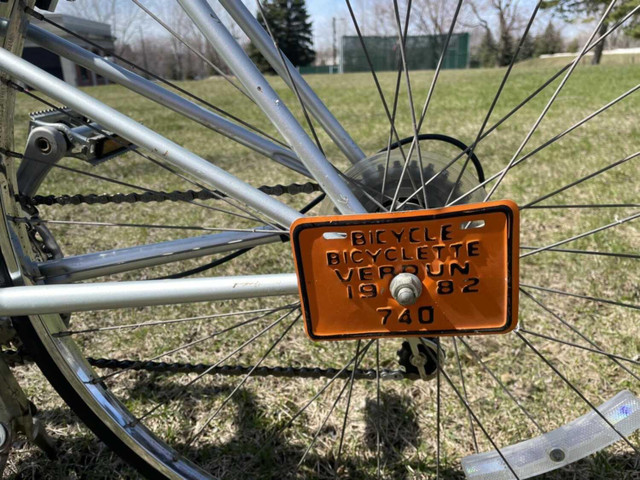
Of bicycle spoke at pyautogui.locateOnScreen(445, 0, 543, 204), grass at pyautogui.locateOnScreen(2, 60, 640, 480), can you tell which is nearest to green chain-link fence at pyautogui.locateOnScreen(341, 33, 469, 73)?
grass at pyautogui.locateOnScreen(2, 60, 640, 480)

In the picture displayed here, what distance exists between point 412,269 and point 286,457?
0.77 m

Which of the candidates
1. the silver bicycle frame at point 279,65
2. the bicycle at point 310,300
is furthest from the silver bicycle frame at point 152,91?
the silver bicycle frame at point 279,65

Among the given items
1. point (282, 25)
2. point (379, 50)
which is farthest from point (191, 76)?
point (379, 50)

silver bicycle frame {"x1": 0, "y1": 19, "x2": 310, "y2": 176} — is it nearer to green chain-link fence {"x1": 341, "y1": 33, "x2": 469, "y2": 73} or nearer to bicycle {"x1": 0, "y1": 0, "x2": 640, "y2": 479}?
bicycle {"x1": 0, "y1": 0, "x2": 640, "y2": 479}

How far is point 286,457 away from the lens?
136 centimetres

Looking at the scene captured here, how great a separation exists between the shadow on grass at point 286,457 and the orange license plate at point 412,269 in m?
0.48

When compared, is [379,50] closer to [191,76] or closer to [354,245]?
[191,76]

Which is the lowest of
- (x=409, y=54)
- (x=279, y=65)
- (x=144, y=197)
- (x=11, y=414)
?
(x=11, y=414)

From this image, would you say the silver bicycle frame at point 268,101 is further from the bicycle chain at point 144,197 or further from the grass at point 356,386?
the grass at point 356,386

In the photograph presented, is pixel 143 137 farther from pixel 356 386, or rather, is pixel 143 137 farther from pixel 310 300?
pixel 356 386

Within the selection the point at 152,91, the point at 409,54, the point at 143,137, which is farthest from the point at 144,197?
the point at 409,54

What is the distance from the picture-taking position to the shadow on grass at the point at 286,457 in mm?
1292

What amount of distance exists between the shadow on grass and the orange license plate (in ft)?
1.59

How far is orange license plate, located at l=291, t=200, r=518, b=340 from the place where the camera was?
814 mm
